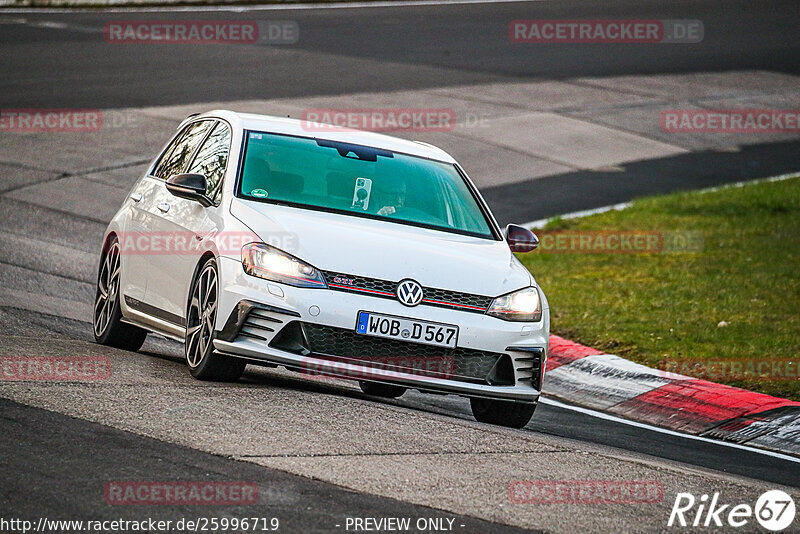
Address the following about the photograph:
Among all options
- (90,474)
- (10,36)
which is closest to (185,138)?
(90,474)

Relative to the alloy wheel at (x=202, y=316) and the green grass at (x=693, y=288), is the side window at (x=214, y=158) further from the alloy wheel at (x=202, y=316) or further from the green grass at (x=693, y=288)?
the green grass at (x=693, y=288)

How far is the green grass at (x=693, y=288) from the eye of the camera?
11281 mm

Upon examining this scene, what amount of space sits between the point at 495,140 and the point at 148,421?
15652 millimetres

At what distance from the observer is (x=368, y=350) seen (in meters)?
7.50

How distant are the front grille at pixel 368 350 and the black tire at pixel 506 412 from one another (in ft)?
2.34

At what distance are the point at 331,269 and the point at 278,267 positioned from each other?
11.9 inches

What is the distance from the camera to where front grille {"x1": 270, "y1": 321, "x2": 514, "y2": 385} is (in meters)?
7.46

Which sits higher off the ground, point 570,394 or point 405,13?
point 405,13

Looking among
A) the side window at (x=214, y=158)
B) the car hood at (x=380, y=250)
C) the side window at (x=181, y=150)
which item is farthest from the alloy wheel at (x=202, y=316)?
the side window at (x=181, y=150)

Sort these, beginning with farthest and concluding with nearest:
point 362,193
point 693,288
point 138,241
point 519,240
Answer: point 693,288
point 138,241
point 519,240
point 362,193

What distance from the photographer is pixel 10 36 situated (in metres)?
27.2

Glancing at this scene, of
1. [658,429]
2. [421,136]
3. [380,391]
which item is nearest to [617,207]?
[421,136]

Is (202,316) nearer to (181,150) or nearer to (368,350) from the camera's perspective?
(368,350)

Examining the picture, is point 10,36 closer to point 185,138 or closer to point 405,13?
point 405,13
